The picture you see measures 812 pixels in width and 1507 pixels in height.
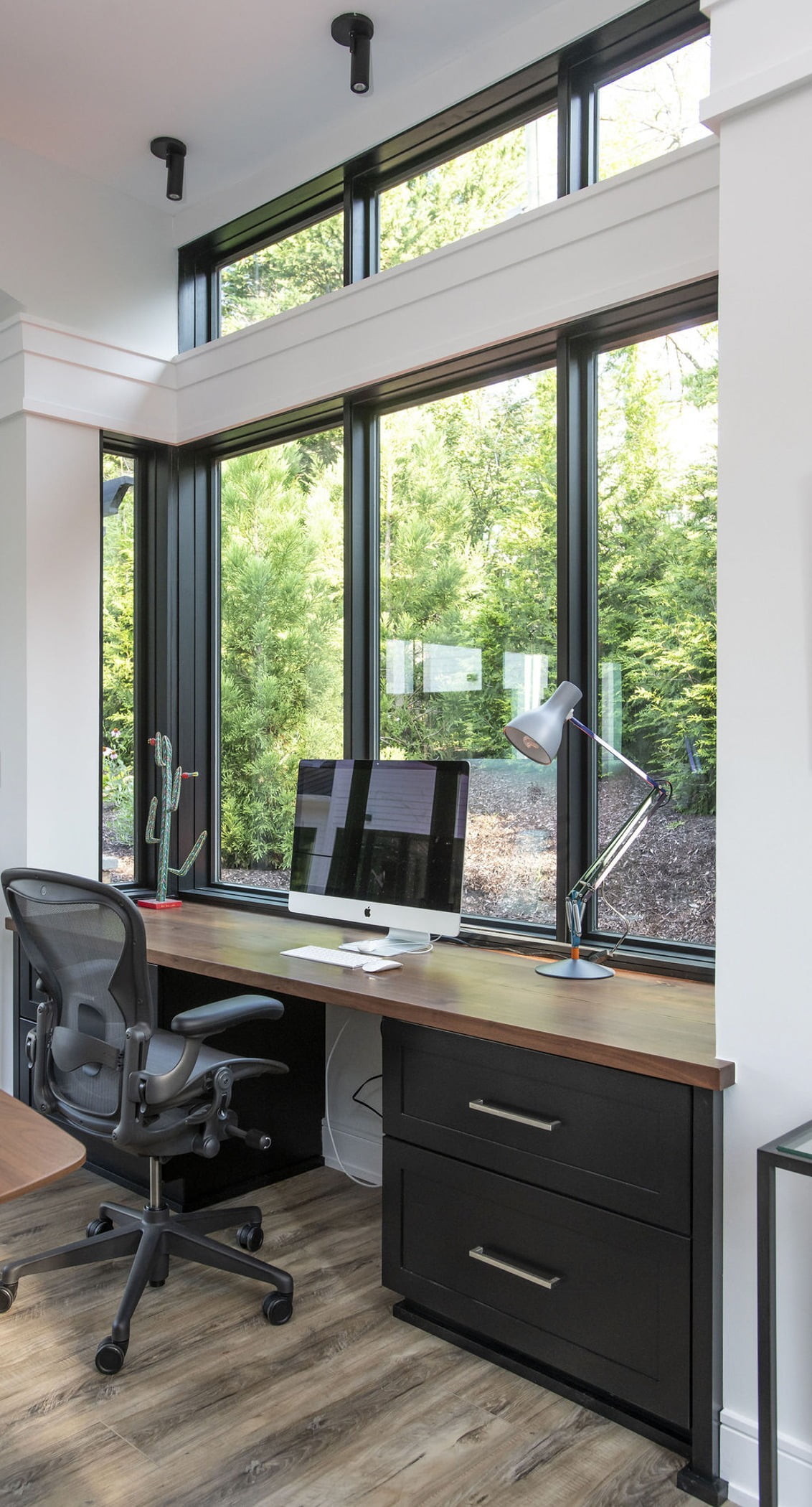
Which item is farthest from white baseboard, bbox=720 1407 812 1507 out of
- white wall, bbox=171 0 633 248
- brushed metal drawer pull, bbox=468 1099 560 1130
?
white wall, bbox=171 0 633 248

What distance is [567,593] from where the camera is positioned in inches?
106

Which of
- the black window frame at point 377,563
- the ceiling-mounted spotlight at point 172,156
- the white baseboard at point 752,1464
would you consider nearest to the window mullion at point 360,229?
the black window frame at point 377,563

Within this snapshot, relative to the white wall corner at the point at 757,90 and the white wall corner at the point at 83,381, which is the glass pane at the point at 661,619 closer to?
the white wall corner at the point at 757,90

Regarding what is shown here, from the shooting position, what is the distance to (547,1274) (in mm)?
2023

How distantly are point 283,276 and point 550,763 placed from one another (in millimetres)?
2118

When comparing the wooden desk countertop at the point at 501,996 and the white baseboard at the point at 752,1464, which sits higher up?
the wooden desk countertop at the point at 501,996

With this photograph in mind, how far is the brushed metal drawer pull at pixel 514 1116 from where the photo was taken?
2004 mm

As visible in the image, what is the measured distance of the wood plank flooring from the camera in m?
1.79

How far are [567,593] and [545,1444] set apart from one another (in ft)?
5.93

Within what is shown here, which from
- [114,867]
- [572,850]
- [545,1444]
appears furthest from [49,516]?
[545,1444]

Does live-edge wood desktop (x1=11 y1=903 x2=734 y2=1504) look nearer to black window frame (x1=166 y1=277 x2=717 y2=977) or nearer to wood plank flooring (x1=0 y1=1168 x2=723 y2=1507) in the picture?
wood plank flooring (x1=0 y1=1168 x2=723 y2=1507)

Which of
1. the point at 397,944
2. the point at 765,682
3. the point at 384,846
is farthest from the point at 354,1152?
the point at 765,682

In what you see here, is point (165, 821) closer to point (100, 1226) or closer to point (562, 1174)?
point (100, 1226)

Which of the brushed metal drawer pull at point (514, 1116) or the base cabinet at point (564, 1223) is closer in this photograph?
the base cabinet at point (564, 1223)
